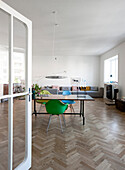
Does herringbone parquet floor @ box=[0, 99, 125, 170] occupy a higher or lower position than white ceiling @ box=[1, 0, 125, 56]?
lower

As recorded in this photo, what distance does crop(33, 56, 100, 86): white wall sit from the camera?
30.1 ft

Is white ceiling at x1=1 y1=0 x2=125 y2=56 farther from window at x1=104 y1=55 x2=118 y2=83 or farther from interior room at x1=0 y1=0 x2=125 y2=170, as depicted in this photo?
window at x1=104 y1=55 x2=118 y2=83

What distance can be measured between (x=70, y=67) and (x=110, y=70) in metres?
2.83

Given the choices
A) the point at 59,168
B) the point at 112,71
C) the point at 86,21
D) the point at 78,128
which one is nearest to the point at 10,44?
the point at 59,168

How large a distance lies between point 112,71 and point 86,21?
15.5 feet

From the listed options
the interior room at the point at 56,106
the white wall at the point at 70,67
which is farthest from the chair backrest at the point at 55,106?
the white wall at the point at 70,67

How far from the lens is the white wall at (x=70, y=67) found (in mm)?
9188

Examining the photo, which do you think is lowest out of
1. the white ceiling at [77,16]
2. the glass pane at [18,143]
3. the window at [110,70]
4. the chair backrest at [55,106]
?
the glass pane at [18,143]

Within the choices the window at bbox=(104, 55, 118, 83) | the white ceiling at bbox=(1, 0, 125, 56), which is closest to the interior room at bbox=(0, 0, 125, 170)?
the white ceiling at bbox=(1, 0, 125, 56)

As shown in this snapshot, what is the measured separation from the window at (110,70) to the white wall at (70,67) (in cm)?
113

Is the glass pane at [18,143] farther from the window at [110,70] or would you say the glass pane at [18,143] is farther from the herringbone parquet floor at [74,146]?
the window at [110,70]

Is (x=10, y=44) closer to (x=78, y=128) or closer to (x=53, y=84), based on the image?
(x=78, y=128)

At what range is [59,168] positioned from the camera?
1671 mm

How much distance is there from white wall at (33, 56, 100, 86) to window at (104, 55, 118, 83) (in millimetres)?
1130
